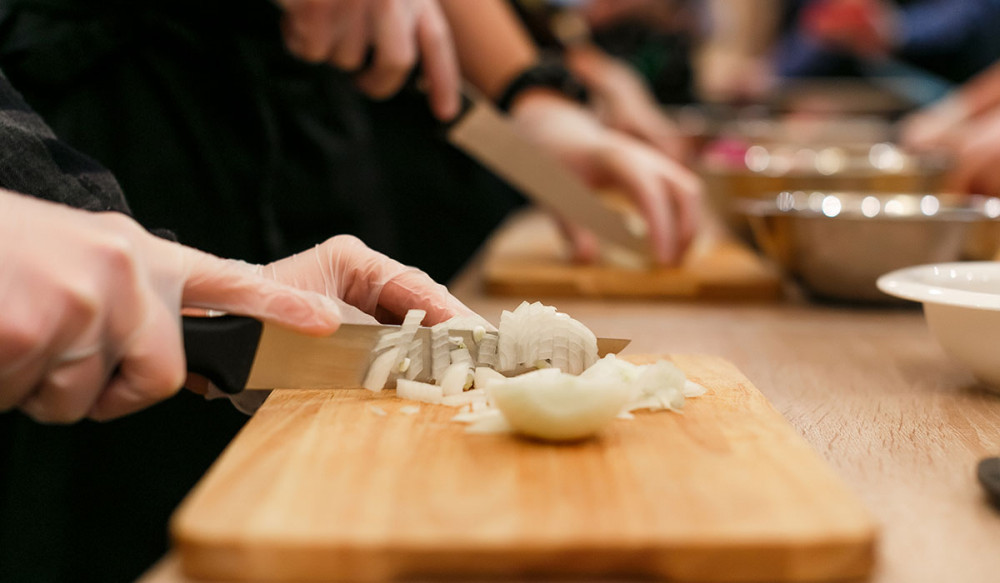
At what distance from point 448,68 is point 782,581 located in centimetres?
117

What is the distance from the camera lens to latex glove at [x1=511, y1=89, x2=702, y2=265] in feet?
5.51

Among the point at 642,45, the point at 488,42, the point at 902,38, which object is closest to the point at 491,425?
the point at 488,42

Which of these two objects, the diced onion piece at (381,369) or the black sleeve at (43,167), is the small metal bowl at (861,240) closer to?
the diced onion piece at (381,369)

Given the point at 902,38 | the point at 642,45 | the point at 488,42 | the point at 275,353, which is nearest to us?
the point at 275,353

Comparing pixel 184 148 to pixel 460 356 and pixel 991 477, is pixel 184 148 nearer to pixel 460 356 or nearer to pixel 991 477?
pixel 460 356

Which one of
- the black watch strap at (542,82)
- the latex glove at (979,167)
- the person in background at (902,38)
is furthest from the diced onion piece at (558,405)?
the person in background at (902,38)

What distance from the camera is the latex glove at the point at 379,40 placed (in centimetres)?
134

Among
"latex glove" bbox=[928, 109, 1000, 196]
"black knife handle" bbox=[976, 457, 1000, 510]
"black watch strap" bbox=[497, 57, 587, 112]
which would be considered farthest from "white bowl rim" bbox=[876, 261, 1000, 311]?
"black watch strap" bbox=[497, 57, 587, 112]

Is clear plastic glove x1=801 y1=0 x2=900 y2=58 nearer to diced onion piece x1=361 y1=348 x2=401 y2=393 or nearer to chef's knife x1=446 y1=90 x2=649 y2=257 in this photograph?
chef's knife x1=446 y1=90 x2=649 y2=257

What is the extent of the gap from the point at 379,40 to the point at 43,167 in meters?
0.66

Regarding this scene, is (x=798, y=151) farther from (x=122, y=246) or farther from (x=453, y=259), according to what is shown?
(x=122, y=246)

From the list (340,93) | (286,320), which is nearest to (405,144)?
(340,93)

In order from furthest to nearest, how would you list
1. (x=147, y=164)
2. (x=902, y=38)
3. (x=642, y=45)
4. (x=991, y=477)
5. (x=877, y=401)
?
(x=902, y=38) → (x=642, y=45) → (x=147, y=164) → (x=877, y=401) → (x=991, y=477)

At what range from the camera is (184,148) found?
4.53ft
